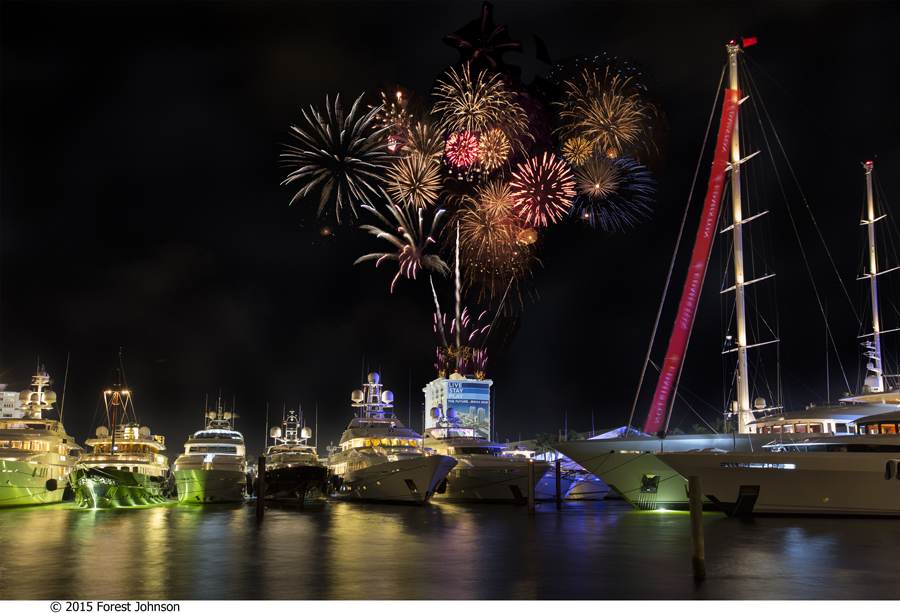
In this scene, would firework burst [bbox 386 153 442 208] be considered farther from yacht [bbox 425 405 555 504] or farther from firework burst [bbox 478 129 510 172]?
yacht [bbox 425 405 555 504]

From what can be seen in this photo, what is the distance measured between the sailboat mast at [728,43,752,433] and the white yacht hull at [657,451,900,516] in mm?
6979

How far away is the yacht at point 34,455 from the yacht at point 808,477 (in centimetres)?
2809

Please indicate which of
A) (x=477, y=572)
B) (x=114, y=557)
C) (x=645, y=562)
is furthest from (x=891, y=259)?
(x=114, y=557)

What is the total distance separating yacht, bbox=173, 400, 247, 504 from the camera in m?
34.8

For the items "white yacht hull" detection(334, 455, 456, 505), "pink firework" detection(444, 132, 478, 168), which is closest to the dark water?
"white yacht hull" detection(334, 455, 456, 505)

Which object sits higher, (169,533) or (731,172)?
(731,172)

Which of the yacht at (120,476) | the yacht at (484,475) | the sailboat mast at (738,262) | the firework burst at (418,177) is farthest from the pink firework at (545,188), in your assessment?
the yacht at (120,476)

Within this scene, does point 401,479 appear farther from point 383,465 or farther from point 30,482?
point 30,482

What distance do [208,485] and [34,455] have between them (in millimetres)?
8977
